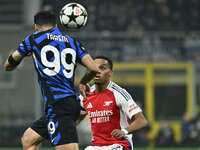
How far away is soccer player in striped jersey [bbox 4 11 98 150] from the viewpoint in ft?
17.9

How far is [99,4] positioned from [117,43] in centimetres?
314

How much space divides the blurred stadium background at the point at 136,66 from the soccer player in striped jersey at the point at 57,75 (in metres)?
12.8

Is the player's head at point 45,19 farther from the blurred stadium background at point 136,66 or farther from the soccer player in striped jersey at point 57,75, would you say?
the blurred stadium background at point 136,66

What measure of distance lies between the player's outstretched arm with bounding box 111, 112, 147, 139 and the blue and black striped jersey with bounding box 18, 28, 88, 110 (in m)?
0.72

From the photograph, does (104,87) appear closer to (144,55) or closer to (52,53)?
(52,53)

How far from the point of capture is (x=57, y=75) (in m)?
5.51

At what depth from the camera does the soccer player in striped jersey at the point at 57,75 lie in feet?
17.9

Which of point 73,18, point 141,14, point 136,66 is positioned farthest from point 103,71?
point 141,14

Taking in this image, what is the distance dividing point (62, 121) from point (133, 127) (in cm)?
106

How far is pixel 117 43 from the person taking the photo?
20.8 meters

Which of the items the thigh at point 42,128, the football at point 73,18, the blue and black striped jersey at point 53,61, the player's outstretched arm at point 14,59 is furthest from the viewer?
the football at point 73,18

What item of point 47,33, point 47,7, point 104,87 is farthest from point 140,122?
point 47,7

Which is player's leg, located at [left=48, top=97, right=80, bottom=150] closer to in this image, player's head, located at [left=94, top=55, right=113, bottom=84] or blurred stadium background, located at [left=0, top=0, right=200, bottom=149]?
player's head, located at [left=94, top=55, right=113, bottom=84]

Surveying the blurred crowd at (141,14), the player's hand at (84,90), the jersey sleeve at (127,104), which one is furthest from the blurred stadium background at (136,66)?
the player's hand at (84,90)
